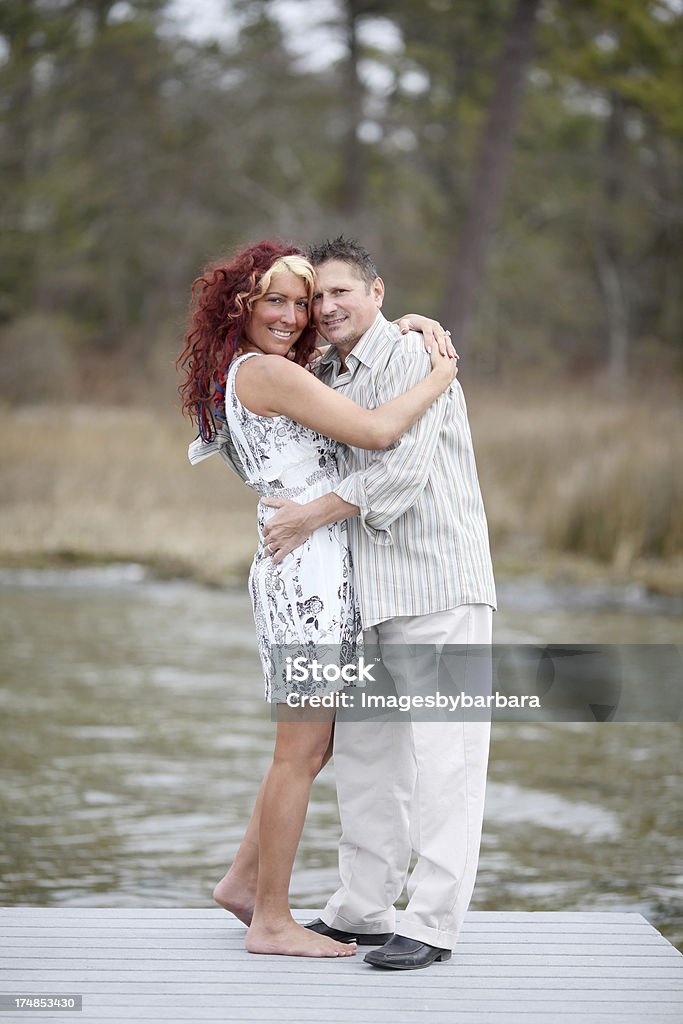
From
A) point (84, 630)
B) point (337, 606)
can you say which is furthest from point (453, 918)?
point (84, 630)

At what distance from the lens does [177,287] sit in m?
26.3

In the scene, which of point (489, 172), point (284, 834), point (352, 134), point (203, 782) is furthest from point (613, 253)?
point (284, 834)

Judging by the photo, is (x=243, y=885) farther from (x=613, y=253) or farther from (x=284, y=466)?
(x=613, y=253)

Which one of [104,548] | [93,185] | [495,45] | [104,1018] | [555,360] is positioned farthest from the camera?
[555,360]

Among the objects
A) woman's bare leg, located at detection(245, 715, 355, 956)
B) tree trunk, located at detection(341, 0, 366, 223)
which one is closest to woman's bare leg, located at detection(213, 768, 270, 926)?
woman's bare leg, located at detection(245, 715, 355, 956)

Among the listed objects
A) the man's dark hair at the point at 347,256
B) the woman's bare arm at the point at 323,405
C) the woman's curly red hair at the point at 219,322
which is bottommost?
the woman's bare arm at the point at 323,405

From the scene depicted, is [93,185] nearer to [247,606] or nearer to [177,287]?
[177,287]

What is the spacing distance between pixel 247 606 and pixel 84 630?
1691 mm

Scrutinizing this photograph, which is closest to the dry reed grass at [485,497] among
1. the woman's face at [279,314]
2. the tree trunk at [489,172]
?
the tree trunk at [489,172]

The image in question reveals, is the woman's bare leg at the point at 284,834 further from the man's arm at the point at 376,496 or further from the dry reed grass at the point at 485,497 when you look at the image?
the dry reed grass at the point at 485,497

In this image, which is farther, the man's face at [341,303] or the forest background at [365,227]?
the forest background at [365,227]

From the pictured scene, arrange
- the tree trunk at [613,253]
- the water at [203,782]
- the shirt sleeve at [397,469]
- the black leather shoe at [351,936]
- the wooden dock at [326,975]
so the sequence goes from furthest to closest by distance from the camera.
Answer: the tree trunk at [613,253] < the water at [203,782] < the black leather shoe at [351,936] < the shirt sleeve at [397,469] < the wooden dock at [326,975]

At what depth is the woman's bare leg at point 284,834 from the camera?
10.1ft

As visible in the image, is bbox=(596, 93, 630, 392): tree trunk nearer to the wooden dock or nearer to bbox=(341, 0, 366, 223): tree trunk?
bbox=(341, 0, 366, 223): tree trunk
